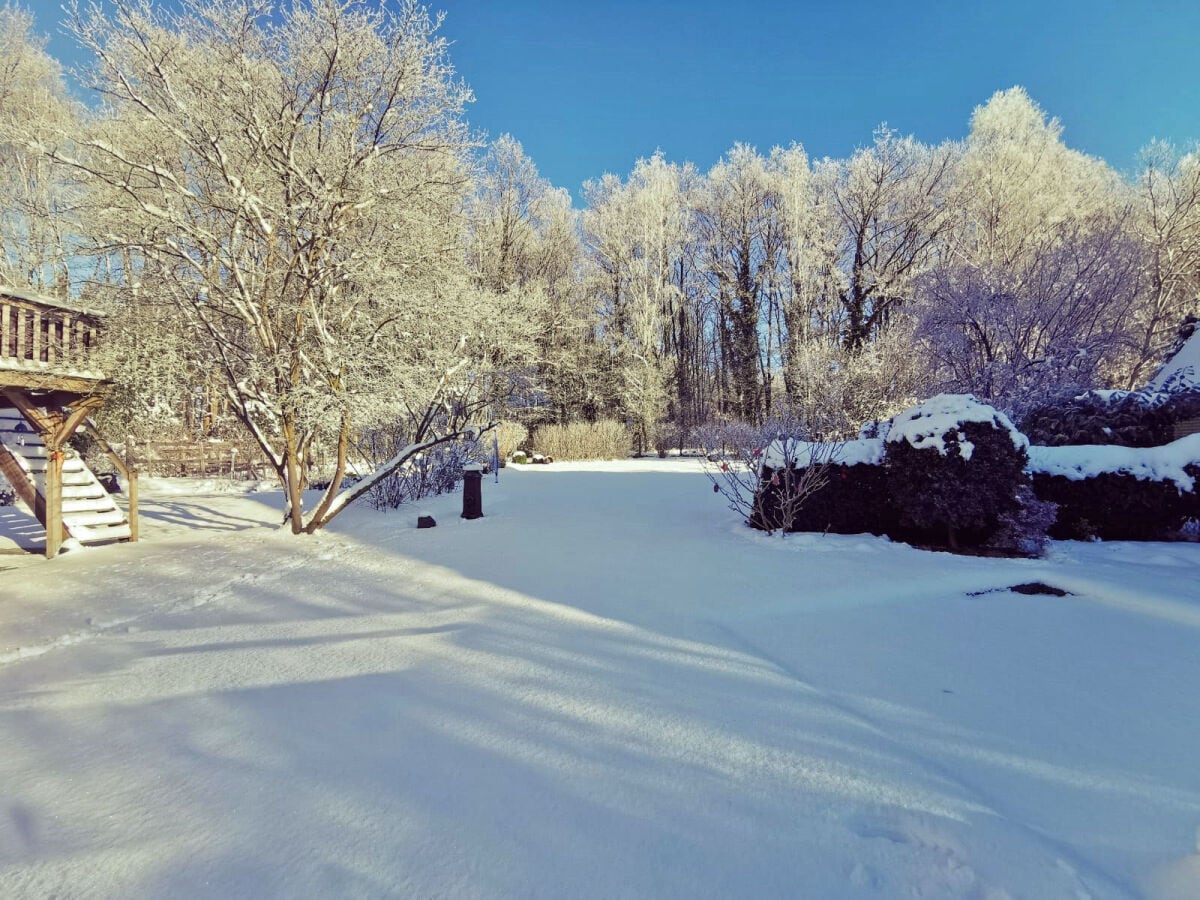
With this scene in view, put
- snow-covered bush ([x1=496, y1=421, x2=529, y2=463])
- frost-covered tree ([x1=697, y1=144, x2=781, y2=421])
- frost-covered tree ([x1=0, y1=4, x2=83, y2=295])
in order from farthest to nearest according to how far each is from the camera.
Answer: frost-covered tree ([x1=697, y1=144, x2=781, y2=421])
snow-covered bush ([x1=496, y1=421, x2=529, y2=463])
frost-covered tree ([x1=0, y1=4, x2=83, y2=295])

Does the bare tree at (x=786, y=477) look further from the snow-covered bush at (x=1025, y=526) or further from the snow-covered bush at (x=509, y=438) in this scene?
the snow-covered bush at (x=509, y=438)

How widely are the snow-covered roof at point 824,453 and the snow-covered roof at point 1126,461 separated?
175 centimetres

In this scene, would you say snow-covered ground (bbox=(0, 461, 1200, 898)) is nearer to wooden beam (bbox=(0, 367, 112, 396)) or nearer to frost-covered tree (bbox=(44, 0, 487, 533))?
wooden beam (bbox=(0, 367, 112, 396))

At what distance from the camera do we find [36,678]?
9.14 ft

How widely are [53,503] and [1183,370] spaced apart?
622 inches

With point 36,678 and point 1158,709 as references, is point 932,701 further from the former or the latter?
point 36,678

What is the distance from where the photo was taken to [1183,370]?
906 centimetres

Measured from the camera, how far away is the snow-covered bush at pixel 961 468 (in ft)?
17.7

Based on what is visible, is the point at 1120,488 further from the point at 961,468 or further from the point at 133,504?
the point at 133,504

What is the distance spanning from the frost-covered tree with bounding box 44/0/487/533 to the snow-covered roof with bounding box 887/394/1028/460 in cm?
565

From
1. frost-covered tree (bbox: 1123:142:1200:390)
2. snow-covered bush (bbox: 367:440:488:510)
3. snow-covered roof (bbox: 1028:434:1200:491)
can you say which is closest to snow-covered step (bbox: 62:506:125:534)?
snow-covered bush (bbox: 367:440:488:510)

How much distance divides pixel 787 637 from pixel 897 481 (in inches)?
134

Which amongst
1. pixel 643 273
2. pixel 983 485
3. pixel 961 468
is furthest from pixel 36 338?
pixel 643 273

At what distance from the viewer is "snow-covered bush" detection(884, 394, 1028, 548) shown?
539 centimetres
